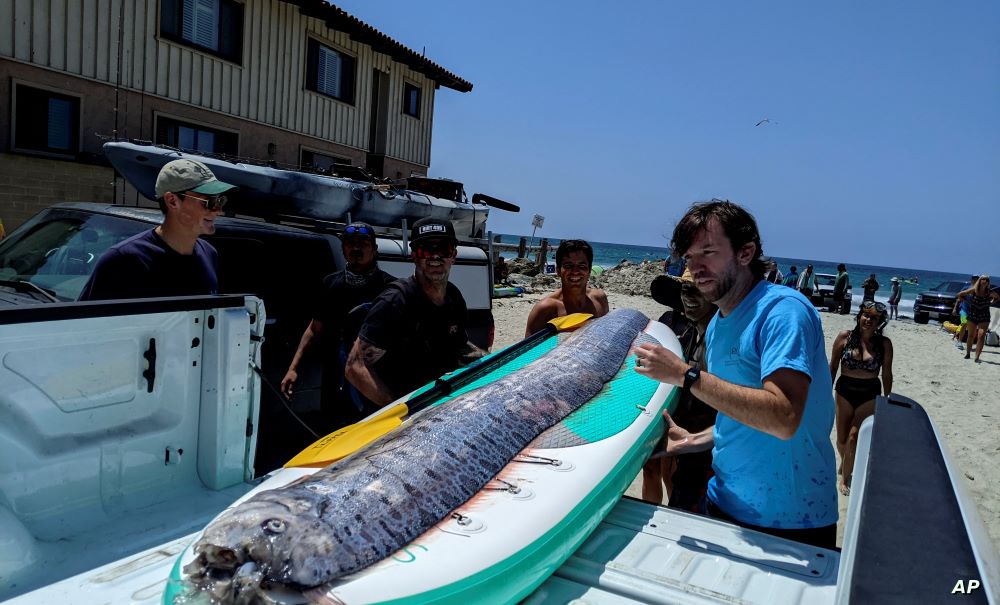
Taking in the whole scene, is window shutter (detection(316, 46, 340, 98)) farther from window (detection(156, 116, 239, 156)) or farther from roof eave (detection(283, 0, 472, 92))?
window (detection(156, 116, 239, 156))

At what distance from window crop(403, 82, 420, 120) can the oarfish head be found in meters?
16.7

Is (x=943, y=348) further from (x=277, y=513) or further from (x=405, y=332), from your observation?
(x=277, y=513)

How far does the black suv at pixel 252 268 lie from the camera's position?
399cm

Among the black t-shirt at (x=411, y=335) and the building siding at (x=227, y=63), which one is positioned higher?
the building siding at (x=227, y=63)

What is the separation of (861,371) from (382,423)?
509 cm

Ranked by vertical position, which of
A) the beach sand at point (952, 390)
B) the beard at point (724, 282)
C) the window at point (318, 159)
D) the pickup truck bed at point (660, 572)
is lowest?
the beach sand at point (952, 390)

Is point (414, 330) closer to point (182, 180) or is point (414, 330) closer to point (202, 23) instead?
point (182, 180)

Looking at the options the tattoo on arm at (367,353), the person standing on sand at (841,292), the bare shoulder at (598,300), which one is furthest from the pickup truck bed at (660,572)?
the person standing on sand at (841,292)

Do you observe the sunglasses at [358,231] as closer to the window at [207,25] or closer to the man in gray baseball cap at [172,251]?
the man in gray baseball cap at [172,251]

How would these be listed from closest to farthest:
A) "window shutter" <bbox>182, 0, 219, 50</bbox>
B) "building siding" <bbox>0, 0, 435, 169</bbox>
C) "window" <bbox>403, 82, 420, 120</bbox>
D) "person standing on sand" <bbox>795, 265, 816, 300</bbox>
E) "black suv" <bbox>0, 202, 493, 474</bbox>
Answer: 1. "black suv" <bbox>0, 202, 493, 474</bbox>
2. "building siding" <bbox>0, 0, 435, 169</bbox>
3. "window shutter" <bbox>182, 0, 219, 50</bbox>
4. "window" <bbox>403, 82, 420, 120</bbox>
5. "person standing on sand" <bbox>795, 265, 816, 300</bbox>

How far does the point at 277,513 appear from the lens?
1.82 m

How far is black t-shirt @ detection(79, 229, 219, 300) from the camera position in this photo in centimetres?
306

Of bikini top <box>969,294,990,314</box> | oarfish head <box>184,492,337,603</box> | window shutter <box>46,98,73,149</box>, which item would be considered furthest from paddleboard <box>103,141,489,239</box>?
bikini top <box>969,294,990,314</box>

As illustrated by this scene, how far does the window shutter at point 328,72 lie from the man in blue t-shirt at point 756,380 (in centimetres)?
1403
